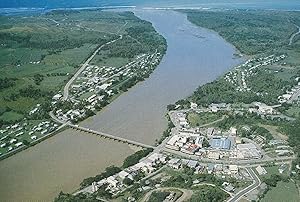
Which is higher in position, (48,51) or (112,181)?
(112,181)

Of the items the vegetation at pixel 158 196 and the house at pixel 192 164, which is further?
the house at pixel 192 164

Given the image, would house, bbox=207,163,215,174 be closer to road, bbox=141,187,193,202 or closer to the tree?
road, bbox=141,187,193,202

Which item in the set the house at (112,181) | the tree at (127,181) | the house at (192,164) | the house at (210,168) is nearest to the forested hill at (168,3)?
the house at (192,164)

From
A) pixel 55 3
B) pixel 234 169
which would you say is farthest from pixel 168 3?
pixel 234 169

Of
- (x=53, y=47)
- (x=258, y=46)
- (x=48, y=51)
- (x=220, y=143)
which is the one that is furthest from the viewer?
(x=258, y=46)

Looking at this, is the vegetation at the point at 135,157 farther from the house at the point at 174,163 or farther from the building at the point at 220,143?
the building at the point at 220,143

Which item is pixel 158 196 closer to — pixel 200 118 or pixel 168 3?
pixel 200 118
